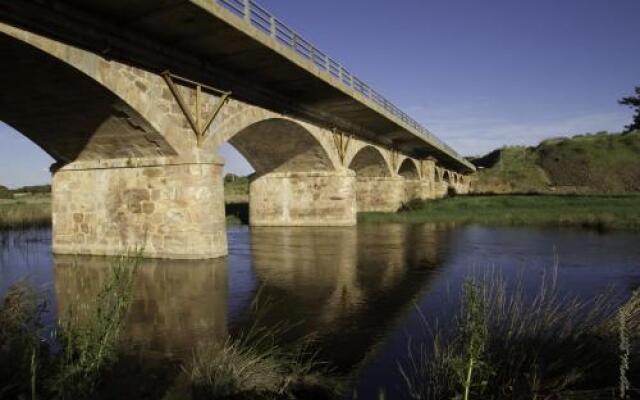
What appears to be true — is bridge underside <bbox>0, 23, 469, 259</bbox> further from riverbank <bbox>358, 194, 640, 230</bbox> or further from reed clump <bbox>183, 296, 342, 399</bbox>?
riverbank <bbox>358, 194, 640, 230</bbox>

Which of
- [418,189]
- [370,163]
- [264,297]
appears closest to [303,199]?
[370,163]

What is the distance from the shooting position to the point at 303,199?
27.4 m

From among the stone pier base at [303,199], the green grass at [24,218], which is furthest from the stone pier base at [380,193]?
the green grass at [24,218]

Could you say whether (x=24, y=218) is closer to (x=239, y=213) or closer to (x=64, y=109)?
(x=239, y=213)

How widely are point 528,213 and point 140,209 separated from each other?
21356 mm

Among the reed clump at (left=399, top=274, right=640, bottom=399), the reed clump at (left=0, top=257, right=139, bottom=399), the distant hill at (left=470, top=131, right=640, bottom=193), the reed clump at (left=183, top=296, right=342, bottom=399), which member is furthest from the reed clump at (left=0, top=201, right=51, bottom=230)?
the distant hill at (left=470, top=131, right=640, bottom=193)

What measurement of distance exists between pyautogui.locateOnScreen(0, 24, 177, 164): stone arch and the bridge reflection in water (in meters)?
3.23

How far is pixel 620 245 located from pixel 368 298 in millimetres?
11219

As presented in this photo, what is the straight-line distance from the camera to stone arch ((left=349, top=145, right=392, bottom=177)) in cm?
3303

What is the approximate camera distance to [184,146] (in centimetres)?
1348

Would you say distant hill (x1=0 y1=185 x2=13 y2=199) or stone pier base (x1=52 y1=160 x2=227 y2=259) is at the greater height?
distant hill (x1=0 y1=185 x2=13 y2=199)

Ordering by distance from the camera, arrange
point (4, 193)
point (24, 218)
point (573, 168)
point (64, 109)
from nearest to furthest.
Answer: point (64, 109) → point (24, 218) → point (4, 193) → point (573, 168)

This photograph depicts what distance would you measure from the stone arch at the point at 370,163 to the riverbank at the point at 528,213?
3208mm

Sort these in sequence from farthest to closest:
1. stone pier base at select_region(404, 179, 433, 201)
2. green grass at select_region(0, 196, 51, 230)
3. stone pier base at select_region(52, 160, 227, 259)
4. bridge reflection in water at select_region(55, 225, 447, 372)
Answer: stone pier base at select_region(404, 179, 433, 201) → green grass at select_region(0, 196, 51, 230) → stone pier base at select_region(52, 160, 227, 259) → bridge reflection in water at select_region(55, 225, 447, 372)
